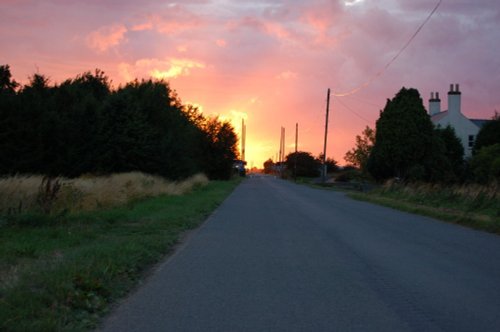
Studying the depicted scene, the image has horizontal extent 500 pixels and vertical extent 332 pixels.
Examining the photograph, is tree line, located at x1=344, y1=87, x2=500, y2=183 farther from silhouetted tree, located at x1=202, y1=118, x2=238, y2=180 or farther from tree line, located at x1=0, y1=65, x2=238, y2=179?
silhouetted tree, located at x1=202, y1=118, x2=238, y2=180

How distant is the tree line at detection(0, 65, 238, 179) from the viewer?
3481 cm

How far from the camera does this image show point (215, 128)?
77812 mm

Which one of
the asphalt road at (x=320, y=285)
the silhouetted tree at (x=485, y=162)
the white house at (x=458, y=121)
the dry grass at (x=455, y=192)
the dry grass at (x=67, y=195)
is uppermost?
the white house at (x=458, y=121)

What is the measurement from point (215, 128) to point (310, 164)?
46347 millimetres

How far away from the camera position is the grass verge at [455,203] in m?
19.5

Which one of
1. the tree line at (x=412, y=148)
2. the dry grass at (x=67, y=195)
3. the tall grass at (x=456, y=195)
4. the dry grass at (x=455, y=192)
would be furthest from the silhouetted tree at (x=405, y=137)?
the dry grass at (x=67, y=195)

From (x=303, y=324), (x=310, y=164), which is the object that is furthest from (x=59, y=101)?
(x=310, y=164)

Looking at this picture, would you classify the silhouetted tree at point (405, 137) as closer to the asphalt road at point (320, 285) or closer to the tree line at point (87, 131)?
the tree line at point (87, 131)

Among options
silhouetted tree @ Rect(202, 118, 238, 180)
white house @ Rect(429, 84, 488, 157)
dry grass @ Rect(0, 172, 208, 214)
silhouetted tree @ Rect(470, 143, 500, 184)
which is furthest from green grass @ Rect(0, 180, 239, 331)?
silhouetted tree @ Rect(202, 118, 238, 180)

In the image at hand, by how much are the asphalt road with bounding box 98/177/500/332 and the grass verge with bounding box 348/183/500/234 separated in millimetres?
3987

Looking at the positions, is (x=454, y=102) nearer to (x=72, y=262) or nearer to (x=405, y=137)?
(x=405, y=137)

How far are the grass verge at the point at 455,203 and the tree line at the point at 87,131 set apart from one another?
1805 centimetres

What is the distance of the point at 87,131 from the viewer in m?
41.0

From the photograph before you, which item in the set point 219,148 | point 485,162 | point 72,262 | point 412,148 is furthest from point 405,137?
point 72,262
